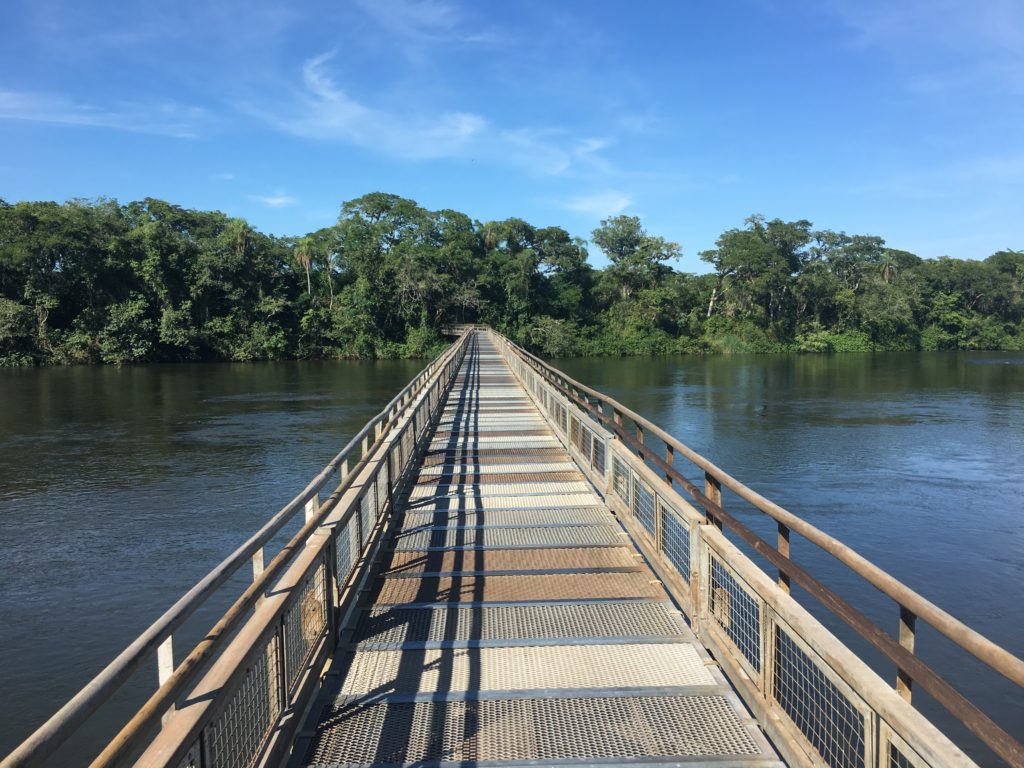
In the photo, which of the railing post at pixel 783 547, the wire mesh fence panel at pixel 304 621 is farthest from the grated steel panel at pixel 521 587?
the railing post at pixel 783 547

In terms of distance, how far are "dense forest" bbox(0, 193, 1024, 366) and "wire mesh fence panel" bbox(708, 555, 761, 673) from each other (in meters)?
57.5

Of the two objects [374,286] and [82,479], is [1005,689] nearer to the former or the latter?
[82,479]

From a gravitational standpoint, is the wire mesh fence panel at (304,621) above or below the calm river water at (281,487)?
above

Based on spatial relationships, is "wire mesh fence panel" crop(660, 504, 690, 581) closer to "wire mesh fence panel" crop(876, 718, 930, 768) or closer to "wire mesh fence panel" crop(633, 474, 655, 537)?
"wire mesh fence panel" crop(633, 474, 655, 537)

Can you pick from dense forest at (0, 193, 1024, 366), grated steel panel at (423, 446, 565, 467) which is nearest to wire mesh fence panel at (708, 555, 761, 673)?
grated steel panel at (423, 446, 565, 467)

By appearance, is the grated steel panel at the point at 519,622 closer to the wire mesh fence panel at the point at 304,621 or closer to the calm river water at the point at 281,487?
the wire mesh fence panel at the point at 304,621

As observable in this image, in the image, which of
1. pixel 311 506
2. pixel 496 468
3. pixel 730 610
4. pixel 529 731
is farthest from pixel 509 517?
pixel 529 731

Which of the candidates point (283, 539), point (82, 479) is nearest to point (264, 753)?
point (283, 539)

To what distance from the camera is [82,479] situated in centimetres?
1728

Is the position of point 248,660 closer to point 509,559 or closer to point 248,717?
point 248,717

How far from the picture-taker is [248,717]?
3.22 m

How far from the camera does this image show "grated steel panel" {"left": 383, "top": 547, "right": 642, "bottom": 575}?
6473mm

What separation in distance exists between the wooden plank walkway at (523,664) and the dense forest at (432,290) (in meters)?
55.0

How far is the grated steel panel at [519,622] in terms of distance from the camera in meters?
4.96
